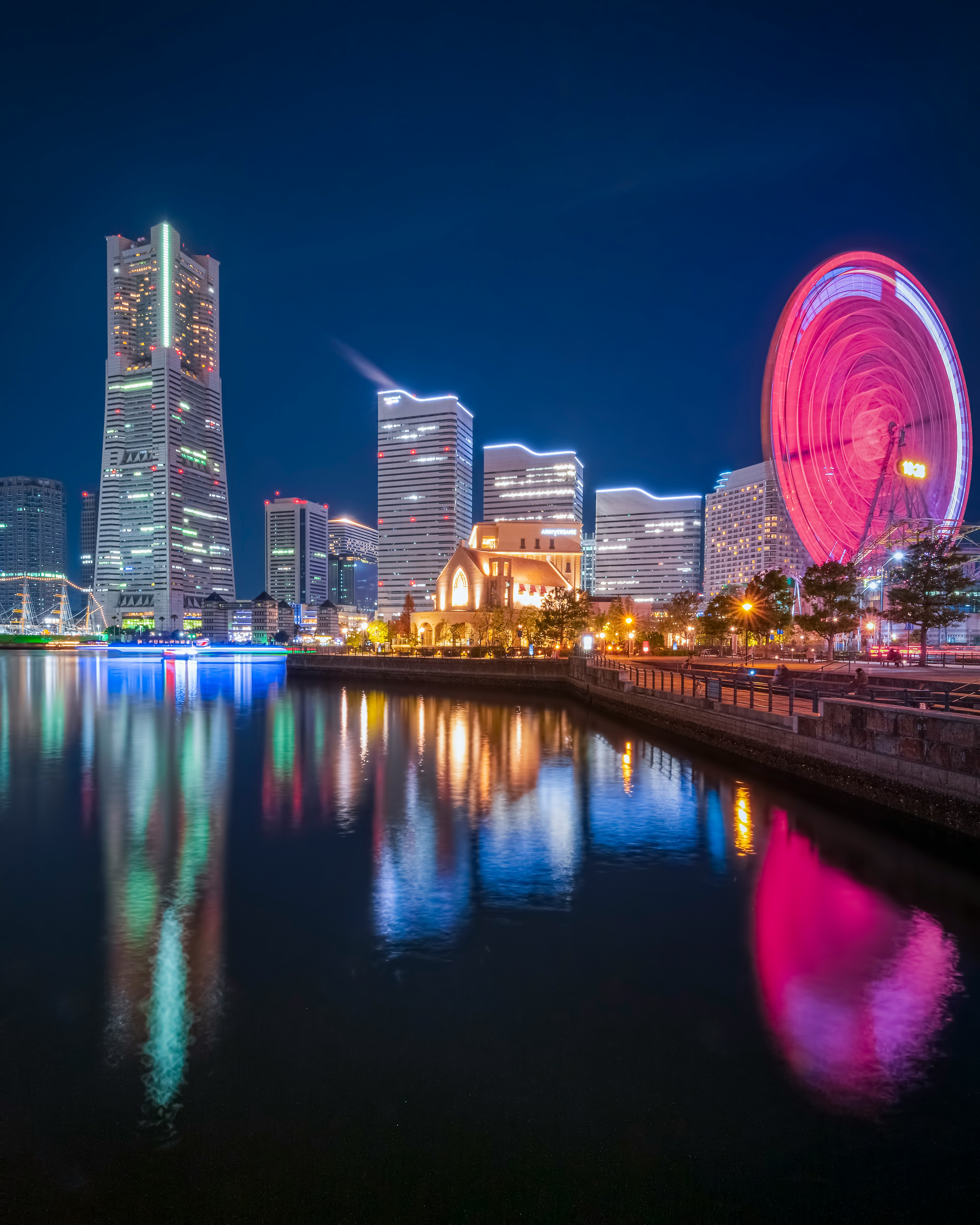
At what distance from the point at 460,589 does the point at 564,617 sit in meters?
40.5

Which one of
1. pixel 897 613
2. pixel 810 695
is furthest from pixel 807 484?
pixel 810 695

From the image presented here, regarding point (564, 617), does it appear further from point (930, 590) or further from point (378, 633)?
point (378, 633)

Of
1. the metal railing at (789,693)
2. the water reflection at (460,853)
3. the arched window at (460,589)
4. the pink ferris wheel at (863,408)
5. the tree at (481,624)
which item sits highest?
the pink ferris wheel at (863,408)

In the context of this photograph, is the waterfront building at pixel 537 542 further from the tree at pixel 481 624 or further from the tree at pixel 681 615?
the tree at pixel 681 615

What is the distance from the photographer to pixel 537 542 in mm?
148750

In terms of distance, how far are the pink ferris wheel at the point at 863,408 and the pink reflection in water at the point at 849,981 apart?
3823cm

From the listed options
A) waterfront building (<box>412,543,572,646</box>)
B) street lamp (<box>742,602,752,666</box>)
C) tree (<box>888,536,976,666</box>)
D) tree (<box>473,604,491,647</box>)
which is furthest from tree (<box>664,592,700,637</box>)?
tree (<box>888,536,976,666</box>)

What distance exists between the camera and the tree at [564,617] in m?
86.6

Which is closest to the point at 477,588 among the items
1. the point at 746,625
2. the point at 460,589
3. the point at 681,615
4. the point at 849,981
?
the point at 460,589

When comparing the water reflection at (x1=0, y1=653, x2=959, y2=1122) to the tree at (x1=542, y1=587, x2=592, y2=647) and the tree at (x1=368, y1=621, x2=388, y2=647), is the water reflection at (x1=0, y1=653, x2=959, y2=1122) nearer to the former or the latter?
the tree at (x1=542, y1=587, x2=592, y2=647)

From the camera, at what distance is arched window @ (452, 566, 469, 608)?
12350 centimetres

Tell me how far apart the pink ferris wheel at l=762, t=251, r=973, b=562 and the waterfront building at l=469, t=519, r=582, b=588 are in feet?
306

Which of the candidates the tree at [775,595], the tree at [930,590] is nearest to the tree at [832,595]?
the tree at [930,590]

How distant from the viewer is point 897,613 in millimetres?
47906
